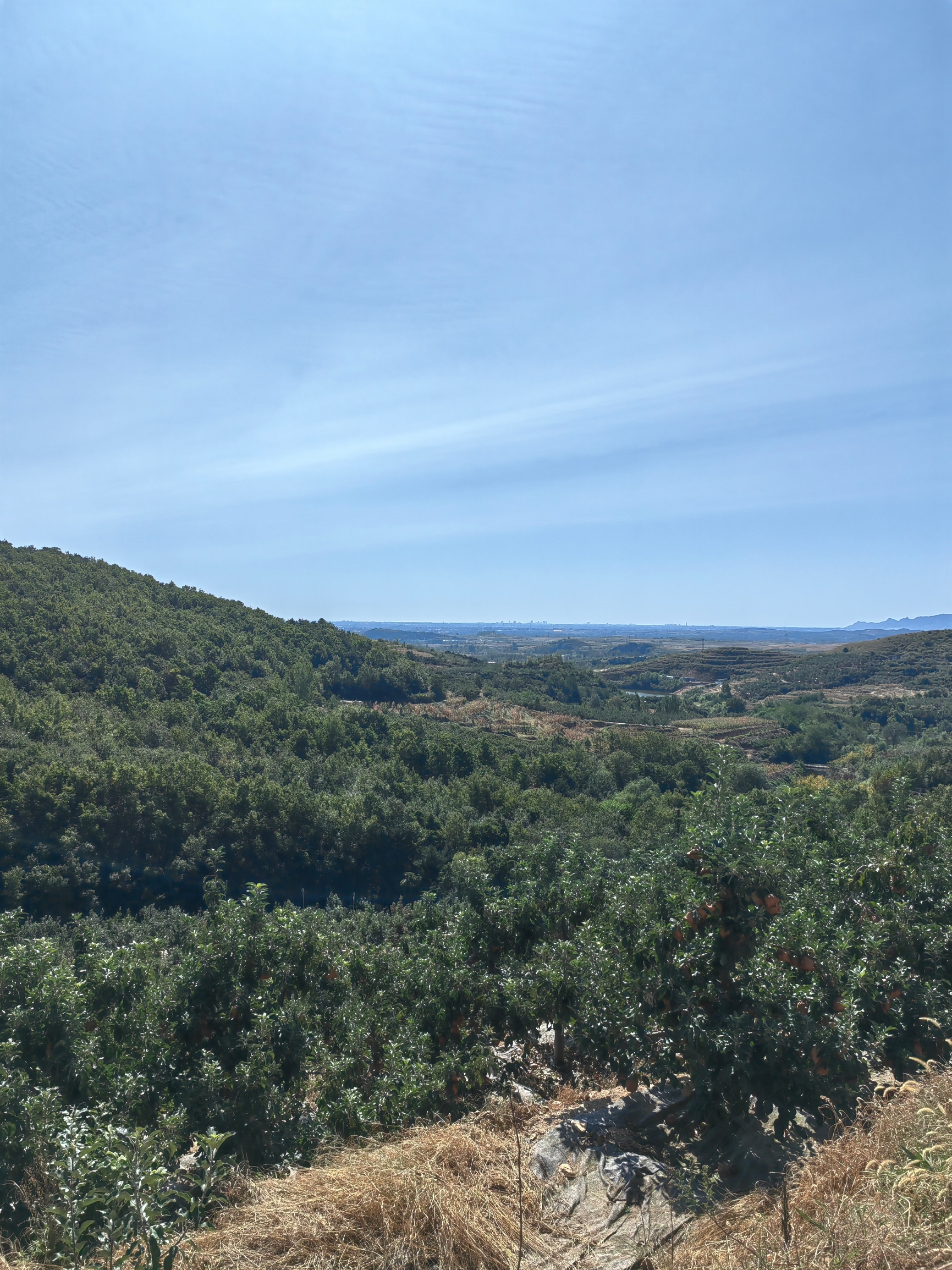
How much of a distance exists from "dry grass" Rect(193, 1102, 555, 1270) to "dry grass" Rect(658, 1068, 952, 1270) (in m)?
1.22

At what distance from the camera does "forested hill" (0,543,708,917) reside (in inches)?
1462

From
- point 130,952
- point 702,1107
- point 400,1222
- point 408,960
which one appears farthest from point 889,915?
point 130,952

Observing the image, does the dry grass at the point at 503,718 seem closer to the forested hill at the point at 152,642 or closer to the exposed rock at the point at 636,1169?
the forested hill at the point at 152,642

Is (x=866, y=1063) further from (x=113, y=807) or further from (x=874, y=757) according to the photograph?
(x=874, y=757)

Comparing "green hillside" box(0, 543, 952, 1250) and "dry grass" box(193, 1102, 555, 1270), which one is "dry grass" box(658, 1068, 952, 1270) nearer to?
"green hillside" box(0, 543, 952, 1250)

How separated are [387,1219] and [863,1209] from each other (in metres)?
3.13

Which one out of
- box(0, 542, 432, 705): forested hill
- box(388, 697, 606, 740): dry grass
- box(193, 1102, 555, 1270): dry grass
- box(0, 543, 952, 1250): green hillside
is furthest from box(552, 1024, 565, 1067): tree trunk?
box(388, 697, 606, 740): dry grass

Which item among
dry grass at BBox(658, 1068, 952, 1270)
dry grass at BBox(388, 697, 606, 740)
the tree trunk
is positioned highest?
dry grass at BBox(658, 1068, 952, 1270)

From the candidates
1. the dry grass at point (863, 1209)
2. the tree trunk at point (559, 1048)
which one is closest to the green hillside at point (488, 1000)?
the tree trunk at point (559, 1048)

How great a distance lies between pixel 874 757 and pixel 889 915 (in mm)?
71790

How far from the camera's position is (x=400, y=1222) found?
4.61 m

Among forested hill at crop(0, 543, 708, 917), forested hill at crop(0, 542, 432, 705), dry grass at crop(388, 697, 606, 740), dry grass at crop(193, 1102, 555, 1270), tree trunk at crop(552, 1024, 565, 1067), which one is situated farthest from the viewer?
dry grass at crop(388, 697, 606, 740)

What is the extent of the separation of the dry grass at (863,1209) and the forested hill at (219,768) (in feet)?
59.0

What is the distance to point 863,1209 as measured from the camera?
3758mm
